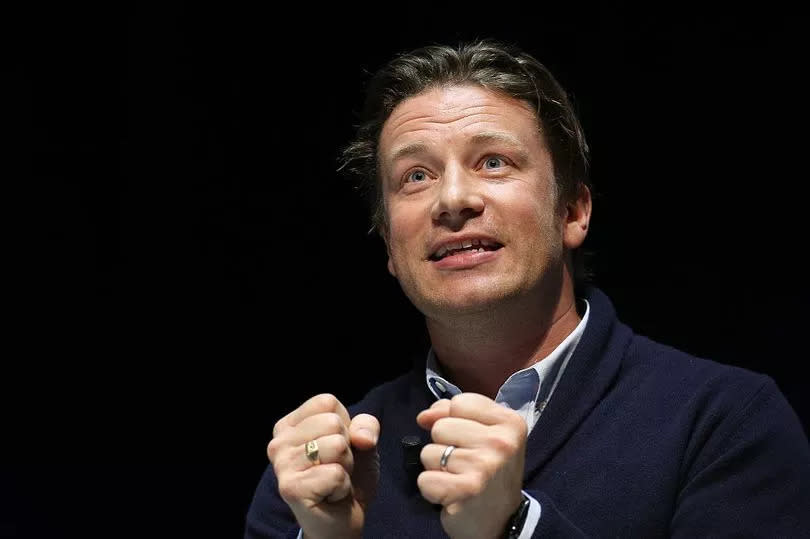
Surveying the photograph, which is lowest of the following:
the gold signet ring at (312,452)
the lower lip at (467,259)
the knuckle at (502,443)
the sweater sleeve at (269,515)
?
the sweater sleeve at (269,515)

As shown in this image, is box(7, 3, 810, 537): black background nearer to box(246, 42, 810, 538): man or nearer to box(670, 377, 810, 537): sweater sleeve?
box(246, 42, 810, 538): man

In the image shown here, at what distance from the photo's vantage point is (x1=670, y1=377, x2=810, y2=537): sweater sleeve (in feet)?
4.09

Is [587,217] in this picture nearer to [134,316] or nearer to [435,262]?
[435,262]

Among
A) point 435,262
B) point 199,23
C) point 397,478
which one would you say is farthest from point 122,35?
point 397,478

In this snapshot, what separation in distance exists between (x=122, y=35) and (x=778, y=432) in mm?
1730

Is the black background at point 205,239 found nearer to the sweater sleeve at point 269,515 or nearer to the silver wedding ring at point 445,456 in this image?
the sweater sleeve at point 269,515

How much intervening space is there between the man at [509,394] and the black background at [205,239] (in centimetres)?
51

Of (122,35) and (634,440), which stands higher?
(122,35)

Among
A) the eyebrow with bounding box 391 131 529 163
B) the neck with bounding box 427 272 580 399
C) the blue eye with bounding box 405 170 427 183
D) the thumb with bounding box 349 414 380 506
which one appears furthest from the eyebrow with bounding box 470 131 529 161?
the thumb with bounding box 349 414 380 506

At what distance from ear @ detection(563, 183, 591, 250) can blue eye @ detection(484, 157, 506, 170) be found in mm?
186

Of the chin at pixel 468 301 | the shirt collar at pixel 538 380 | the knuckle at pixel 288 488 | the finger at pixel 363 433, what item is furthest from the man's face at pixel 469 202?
the knuckle at pixel 288 488

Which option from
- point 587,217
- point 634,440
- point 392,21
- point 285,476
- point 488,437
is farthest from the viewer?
point 392,21

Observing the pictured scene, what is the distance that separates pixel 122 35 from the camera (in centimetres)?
232

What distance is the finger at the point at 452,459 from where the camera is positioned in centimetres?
114
